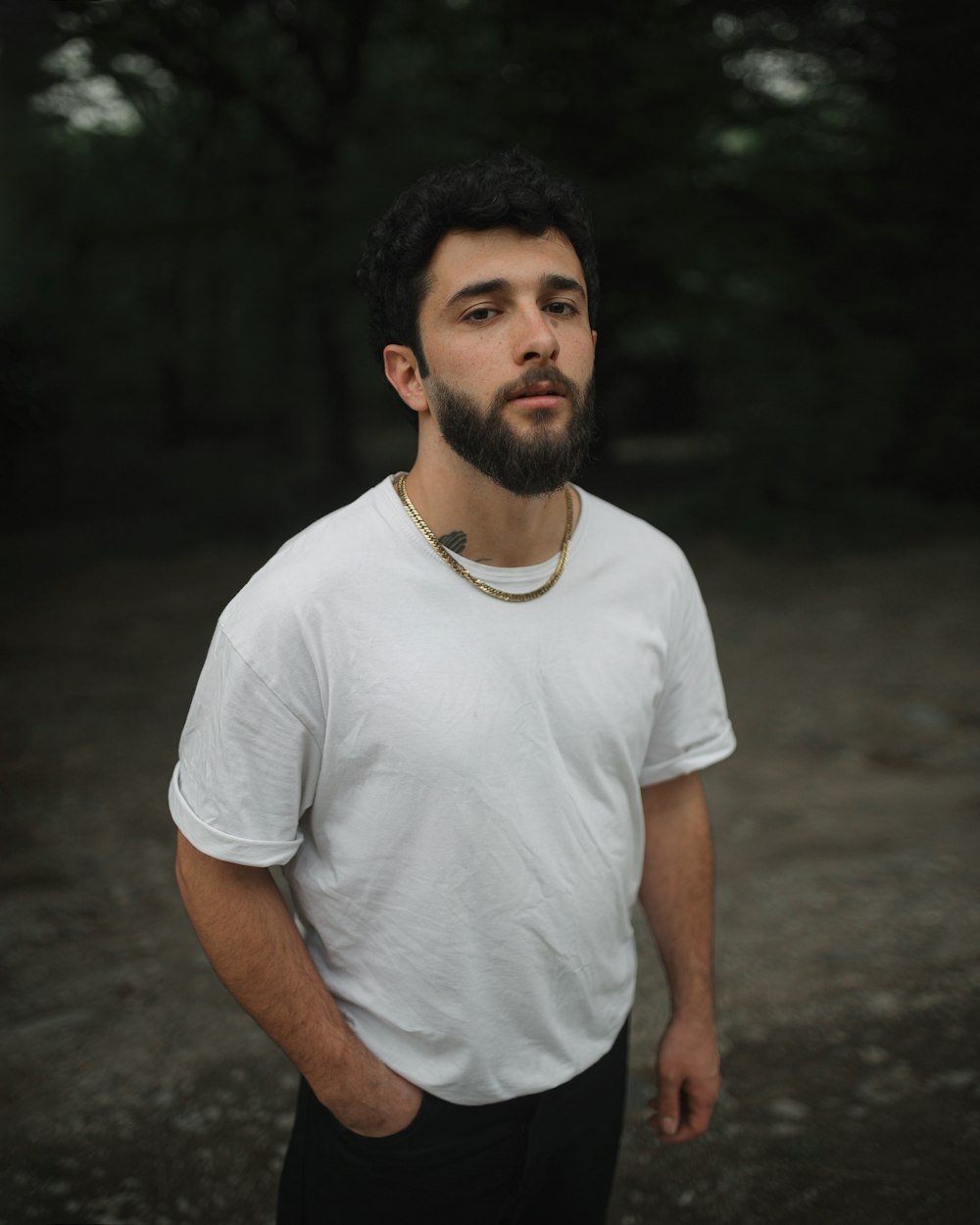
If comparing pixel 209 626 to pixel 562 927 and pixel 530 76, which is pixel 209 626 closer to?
pixel 530 76

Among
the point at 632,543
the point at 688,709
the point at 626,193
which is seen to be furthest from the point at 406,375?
the point at 626,193

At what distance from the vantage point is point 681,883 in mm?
1867

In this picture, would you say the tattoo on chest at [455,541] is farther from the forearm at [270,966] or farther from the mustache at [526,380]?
the forearm at [270,966]

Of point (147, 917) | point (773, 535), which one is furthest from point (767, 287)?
point (147, 917)

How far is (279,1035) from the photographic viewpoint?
1487 mm

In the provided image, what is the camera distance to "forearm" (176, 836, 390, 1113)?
147 centimetres

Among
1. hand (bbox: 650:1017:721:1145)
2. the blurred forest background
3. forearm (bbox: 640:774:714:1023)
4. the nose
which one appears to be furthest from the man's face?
the blurred forest background

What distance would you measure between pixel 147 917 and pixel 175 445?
10628mm

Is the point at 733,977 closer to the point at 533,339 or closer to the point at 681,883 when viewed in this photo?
the point at 681,883

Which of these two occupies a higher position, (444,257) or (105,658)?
(444,257)

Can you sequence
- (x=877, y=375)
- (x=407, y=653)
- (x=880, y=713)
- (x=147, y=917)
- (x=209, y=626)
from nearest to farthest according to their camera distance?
1. (x=407, y=653)
2. (x=147, y=917)
3. (x=880, y=713)
4. (x=209, y=626)
5. (x=877, y=375)

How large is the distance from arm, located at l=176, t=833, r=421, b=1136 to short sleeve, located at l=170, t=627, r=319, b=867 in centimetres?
6

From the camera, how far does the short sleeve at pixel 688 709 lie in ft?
5.74

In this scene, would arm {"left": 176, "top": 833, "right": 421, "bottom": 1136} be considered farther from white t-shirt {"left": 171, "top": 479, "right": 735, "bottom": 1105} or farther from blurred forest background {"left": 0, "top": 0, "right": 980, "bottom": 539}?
blurred forest background {"left": 0, "top": 0, "right": 980, "bottom": 539}
